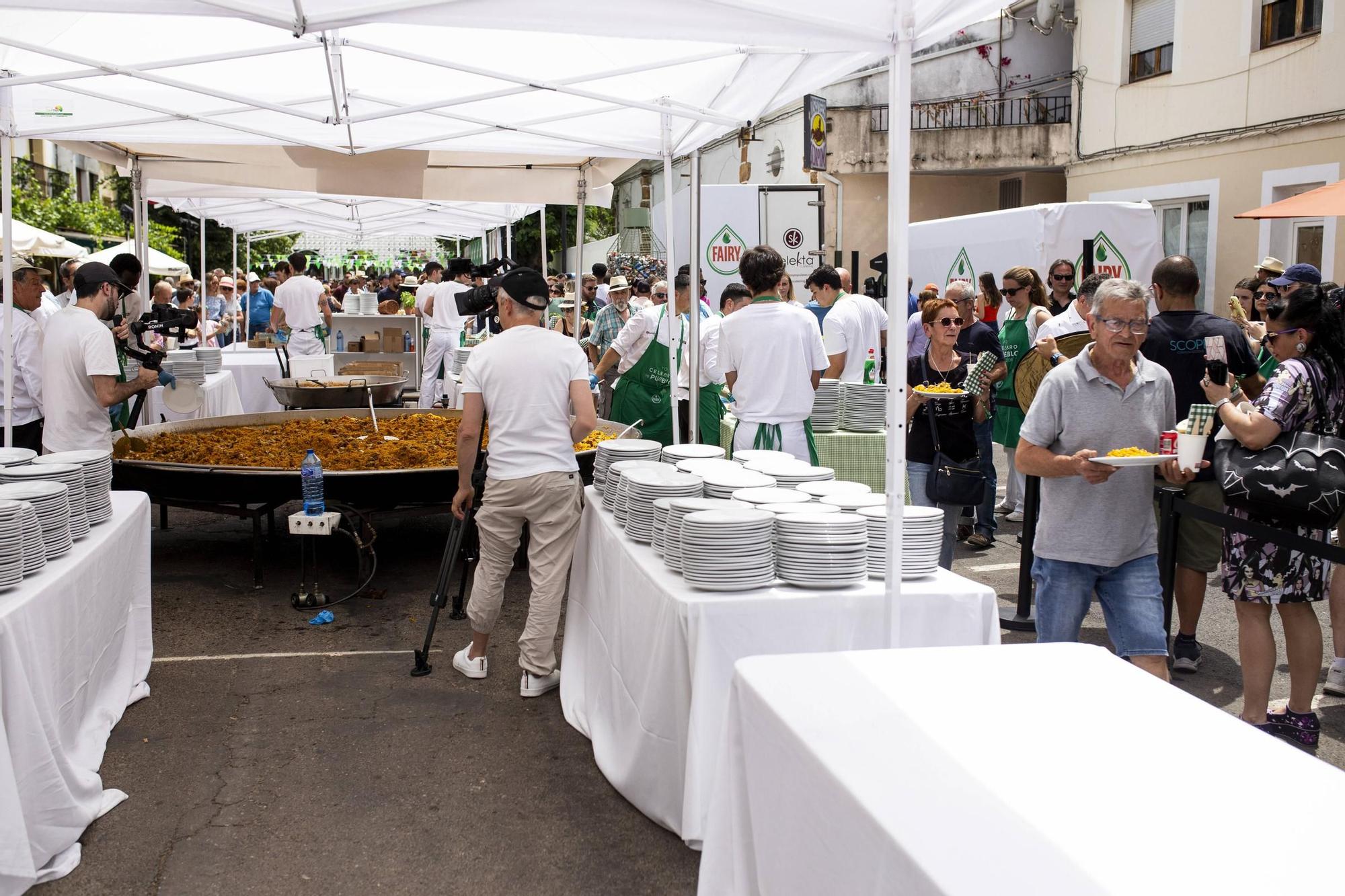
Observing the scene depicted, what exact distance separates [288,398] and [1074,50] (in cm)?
1631

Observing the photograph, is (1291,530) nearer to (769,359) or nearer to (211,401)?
(769,359)

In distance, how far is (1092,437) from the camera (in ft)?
13.1

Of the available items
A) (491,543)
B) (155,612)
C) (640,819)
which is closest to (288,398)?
(155,612)

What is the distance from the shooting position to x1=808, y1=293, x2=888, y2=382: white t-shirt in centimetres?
866

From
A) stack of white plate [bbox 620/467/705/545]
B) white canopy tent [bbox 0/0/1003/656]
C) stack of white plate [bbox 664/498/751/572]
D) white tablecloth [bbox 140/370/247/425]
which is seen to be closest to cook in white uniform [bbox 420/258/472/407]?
white tablecloth [bbox 140/370/247/425]

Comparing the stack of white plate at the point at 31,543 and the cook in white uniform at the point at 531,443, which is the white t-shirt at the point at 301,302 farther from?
the stack of white plate at the point at 31,543

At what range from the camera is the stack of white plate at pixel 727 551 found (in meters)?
3.59

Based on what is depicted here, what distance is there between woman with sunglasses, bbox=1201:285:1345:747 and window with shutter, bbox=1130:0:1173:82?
1569 centimetres

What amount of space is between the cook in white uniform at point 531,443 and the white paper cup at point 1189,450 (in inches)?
91.7

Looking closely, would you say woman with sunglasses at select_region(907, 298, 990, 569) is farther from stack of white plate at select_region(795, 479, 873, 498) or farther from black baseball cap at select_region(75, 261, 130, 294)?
black baseball cap at select_region(75, 261, 130, 294)

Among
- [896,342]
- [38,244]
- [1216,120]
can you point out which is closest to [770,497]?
[896,342]

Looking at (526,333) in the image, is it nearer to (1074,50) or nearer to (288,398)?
(288,398)

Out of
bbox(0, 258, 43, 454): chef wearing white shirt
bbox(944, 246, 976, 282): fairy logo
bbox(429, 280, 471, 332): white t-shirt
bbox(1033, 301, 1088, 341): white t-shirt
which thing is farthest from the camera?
bbox(944, 246, 976, 282): fairy logo

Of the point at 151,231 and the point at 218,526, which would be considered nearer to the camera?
the point at 218,526
